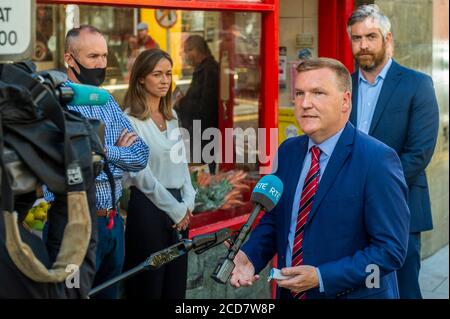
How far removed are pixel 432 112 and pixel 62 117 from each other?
11.1 ft

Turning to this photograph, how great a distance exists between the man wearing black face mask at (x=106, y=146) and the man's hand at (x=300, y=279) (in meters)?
1.26

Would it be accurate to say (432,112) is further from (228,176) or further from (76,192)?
(76,192)

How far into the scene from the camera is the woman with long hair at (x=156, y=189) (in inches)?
208

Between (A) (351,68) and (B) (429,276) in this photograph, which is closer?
(A) (351,68)

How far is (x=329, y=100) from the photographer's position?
3.73 m

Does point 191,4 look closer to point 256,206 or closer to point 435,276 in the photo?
point 256,206

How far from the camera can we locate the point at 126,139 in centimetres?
466

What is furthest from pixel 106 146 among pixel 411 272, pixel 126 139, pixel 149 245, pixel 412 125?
pixel 411 272

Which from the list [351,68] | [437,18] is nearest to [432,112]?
[351,68]

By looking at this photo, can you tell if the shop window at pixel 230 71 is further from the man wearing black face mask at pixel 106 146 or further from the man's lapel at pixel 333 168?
the man's lapel at pixel 333 168

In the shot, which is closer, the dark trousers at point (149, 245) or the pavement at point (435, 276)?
the dark trousers at point (149, 245)

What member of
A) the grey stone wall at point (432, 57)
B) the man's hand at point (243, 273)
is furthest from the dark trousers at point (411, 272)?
the grey stone wall at point (432, 57)

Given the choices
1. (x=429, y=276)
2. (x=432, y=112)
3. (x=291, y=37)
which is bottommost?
(x=429, y=276)

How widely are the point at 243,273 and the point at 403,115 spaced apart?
2.21 m
